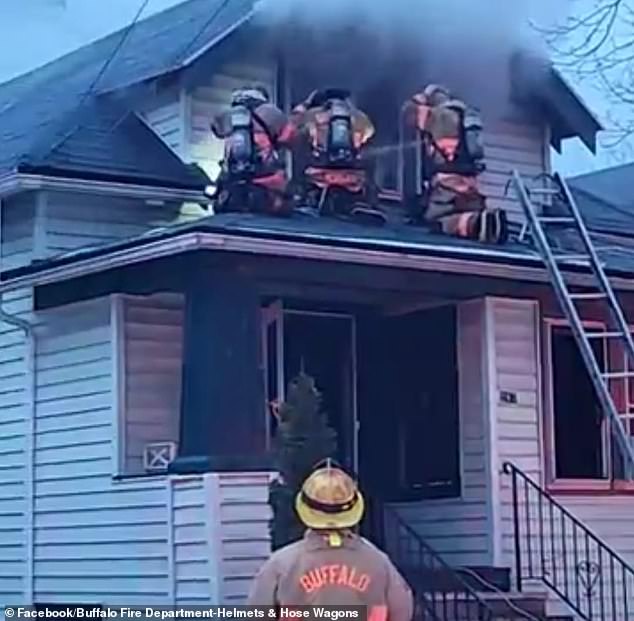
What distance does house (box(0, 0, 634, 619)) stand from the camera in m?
11.6

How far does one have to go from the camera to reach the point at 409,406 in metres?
14.1

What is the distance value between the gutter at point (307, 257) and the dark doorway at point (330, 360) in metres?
1.87

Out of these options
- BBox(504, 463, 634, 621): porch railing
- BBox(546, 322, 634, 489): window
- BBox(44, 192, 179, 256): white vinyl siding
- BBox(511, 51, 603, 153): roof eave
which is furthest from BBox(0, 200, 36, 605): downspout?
BBox(511, 51, 603, 153): roof eave

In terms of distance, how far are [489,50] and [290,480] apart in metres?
4.73

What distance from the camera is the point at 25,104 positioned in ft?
53.8

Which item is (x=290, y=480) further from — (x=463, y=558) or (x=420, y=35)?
(x=420, y=35)

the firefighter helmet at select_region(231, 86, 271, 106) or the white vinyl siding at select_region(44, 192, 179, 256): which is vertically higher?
the firefighter helmet at select_region(231, 86, 271, 106)

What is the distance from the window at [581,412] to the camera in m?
14.1

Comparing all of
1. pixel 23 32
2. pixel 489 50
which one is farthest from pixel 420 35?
pixel 23 32

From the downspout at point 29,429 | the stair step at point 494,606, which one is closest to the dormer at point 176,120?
the downspout at point 29,429

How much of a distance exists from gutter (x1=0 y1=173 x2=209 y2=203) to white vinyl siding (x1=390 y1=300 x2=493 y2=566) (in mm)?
2336

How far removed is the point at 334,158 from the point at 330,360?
1.97 meters

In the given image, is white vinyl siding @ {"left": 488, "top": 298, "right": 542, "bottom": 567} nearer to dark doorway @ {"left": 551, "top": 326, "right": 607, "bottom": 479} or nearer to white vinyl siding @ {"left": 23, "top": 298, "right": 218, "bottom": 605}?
dark doorway @ {"left": 551, "top": 326, "right": 607, "bottom": 479}

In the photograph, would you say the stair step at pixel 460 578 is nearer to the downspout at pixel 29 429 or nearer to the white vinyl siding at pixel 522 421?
the white vinyl siding at pixel 522 421
